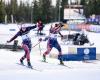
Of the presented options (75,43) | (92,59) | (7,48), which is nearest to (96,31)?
(75,43)

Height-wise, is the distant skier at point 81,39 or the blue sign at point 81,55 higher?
the blue sign at point 81,55

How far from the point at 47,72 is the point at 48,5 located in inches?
3969

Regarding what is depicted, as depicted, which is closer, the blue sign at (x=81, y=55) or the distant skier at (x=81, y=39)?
the blue sign at (x=81, y=55)

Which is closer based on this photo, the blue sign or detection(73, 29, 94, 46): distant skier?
the blue sign

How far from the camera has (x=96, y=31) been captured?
174 feet

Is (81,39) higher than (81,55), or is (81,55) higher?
(81,55)

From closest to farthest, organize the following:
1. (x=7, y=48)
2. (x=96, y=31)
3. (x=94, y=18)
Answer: (x=7, y=48) < (x=96, y=31) < (x=94, y=18)

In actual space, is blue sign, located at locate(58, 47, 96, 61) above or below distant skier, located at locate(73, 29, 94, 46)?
above

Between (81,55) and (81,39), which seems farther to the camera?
(81,39)

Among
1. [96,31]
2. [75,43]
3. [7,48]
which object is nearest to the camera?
[7,48]

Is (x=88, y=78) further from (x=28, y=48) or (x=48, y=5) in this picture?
(x=48, y=5)

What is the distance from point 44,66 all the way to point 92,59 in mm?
3501

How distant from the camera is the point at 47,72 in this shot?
1354 centimetres

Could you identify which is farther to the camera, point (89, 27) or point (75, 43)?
point (89, 27)
